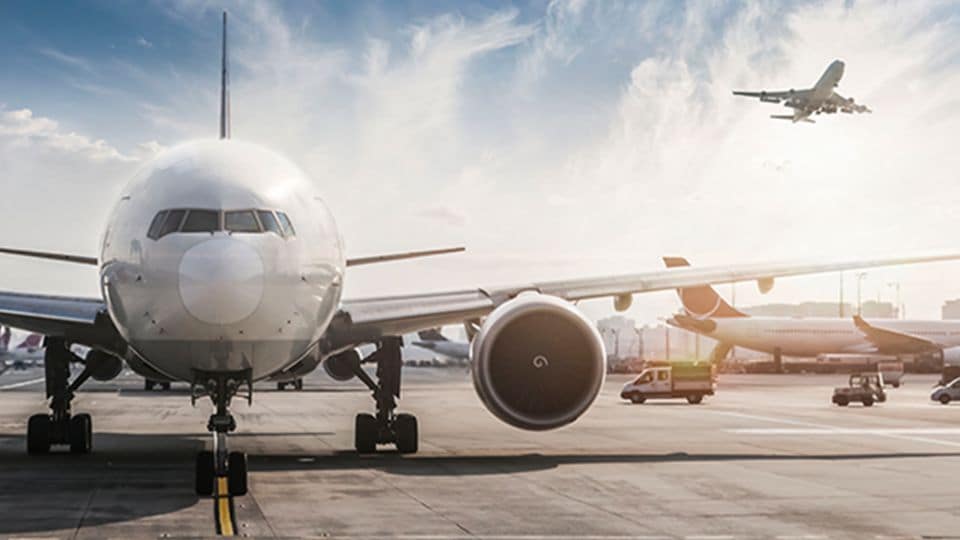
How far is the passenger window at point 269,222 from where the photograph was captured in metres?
11.3

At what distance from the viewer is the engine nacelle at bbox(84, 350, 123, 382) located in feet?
55.4

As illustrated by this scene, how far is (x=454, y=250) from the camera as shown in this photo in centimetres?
1720

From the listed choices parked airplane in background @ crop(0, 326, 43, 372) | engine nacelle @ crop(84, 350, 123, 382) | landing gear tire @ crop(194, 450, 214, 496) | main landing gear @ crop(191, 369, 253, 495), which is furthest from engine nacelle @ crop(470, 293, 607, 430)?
parked airplane in background @ crop(0, 326, 43, 372)

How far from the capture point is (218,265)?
408 inches

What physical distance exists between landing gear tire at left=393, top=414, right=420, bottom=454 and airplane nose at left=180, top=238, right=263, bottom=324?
679 cm

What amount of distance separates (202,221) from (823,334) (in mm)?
85968

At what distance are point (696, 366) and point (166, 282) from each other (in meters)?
31.8

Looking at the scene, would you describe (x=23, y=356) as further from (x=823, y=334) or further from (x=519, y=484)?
(x=519, y=484)

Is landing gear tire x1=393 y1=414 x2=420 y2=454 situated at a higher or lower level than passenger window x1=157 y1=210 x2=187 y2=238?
lower

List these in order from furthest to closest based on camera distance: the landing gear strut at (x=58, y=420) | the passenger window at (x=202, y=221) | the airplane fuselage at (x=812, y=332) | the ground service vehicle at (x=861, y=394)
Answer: the airplane fuselage at (x=812, y=332) < the ground service vehicle at (x=861, y=394) < the landing gear strut at (x=58, y=420) < the passenger window at (x=202, y=221)

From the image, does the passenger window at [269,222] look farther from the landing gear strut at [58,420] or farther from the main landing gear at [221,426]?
the landing gear strut at [58,420]

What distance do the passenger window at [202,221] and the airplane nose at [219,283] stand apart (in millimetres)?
332

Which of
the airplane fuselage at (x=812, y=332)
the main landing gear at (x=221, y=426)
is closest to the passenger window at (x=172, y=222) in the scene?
the main landing gear at (x=221, y=426)

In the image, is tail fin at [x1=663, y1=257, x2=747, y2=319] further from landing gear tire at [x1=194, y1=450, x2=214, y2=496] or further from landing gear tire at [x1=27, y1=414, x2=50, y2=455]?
landing gear tire at [x1=194, y1=450, x2=214, y2=496]
